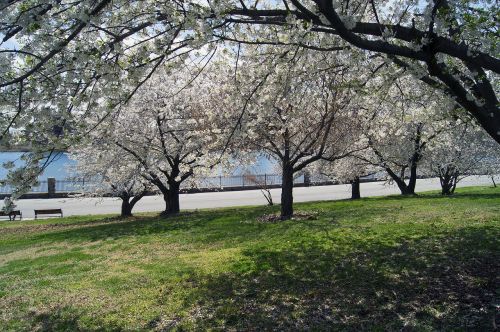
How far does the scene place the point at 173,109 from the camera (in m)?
17.8

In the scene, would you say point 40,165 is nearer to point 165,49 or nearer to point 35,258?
point 165,49

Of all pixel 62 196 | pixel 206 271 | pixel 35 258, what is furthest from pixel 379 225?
pixel 62 196

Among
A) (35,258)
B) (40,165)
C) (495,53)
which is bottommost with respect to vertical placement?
(35,258)

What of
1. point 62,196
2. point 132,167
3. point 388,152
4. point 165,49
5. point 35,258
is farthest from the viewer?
point 62,196

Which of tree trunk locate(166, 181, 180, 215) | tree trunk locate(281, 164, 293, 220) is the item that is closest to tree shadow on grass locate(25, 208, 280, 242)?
tree trunk locate(281, 164, 293, 220)

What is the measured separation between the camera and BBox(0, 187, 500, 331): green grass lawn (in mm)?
4930

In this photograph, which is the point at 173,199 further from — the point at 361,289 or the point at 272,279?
the point at 361,289

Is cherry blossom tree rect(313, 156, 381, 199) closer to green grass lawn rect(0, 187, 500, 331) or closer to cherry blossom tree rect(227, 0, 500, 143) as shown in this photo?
green grass lawn rect(0, 187, 500, 331)

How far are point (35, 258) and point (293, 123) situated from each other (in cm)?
765

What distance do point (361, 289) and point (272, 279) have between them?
129 centimetres

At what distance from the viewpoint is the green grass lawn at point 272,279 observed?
16.2ft

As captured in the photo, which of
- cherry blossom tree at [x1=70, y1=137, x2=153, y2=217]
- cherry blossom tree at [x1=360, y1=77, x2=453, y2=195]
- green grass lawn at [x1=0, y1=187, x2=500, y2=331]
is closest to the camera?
green grass lawn at [x1=0, y1=187, x2=500, y2=331]

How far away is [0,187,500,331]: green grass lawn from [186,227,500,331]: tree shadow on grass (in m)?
0.02

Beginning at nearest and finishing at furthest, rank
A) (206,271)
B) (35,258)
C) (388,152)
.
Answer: (206,271) → (35,258) → (388,152)
